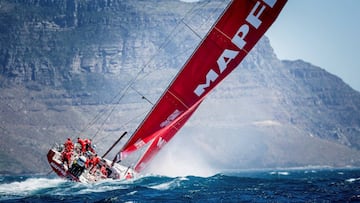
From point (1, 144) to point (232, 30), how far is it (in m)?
186

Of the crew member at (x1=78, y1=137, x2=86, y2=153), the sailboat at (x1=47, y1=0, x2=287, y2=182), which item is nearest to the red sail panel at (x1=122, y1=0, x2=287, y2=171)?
the sailboat at (x1=47, y1=0, x2=287, y2=182)

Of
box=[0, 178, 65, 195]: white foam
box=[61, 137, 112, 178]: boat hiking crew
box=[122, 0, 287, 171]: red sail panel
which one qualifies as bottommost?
A: box=[0, 178, 65, 195]: white foam

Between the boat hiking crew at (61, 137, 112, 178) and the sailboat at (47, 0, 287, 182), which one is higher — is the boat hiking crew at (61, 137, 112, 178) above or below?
below

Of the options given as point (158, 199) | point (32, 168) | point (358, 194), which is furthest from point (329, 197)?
point (32, 168)

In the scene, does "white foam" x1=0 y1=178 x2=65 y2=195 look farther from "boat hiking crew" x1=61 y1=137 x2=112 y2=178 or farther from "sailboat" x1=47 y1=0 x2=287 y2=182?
"sailboat" x1=47 y1=0 x2=287 y2=182

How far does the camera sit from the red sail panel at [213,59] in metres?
25.1

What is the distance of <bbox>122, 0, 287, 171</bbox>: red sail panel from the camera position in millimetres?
25141

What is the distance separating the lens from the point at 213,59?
86.9 feet

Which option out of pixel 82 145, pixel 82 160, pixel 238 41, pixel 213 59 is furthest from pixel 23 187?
pixel 238 41

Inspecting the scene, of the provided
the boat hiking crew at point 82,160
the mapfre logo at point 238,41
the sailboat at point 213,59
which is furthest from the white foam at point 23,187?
the mapfre logo at point 238,41

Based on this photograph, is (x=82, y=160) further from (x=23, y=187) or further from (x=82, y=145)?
(x=23, y=187)

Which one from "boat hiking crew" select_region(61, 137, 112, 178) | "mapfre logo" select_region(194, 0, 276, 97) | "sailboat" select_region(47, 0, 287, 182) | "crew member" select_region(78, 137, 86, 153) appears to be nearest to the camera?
"mapfre logo" select_region(194, 0, 276, 97)

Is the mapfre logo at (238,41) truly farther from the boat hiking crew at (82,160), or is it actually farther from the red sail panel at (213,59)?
the boat hiking crew at (82,160)

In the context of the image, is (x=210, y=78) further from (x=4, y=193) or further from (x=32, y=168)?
(x=32, y=168)
